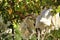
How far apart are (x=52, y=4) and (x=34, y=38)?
39 centimetres

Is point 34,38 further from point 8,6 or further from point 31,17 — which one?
point 8,6

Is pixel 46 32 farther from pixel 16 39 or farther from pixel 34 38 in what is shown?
pixel 16 39

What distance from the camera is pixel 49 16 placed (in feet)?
5.80

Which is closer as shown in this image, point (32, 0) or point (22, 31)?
point (22, 31)

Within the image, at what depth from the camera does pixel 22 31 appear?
1.77 m

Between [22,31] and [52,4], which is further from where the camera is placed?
[52,4]

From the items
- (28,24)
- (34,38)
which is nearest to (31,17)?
(28,24)

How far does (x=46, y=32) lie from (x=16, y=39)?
0.86 ft

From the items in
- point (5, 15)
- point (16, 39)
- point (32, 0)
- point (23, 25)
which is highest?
point (32, 0)

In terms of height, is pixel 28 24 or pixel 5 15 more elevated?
pixel 5 15

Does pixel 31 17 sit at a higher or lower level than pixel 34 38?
higher

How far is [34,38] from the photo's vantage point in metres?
1.73

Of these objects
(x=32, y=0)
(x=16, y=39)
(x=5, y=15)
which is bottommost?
(x=16, y=39)

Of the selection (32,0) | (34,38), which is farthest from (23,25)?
(32,0)
